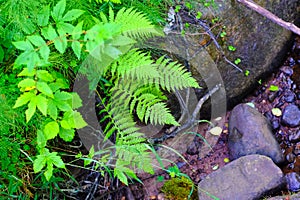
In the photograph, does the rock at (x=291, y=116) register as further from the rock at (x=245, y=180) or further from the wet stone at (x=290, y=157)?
the rock at (x=245, y=180)

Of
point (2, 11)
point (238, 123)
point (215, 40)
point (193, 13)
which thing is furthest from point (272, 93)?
point (2, 11)

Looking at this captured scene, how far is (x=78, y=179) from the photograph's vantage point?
329 cm

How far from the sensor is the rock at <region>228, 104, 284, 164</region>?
3.41 metres

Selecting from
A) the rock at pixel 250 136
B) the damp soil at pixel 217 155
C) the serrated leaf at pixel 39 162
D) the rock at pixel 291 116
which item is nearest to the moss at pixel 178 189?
the damp soil at pixel 217 155

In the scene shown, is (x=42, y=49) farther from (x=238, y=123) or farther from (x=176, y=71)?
(x=238, y=123)

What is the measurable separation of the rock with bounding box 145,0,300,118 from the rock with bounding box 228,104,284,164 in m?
0.26

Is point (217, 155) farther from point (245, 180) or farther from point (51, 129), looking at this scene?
point (51, 129)

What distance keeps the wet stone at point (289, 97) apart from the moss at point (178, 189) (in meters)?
1.36

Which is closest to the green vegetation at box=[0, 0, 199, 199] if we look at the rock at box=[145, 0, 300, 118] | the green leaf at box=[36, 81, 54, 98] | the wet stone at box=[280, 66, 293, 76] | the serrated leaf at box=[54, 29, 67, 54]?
the green leaf at box=[36, 81, 54, 98]

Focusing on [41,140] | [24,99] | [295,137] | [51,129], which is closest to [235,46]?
[295,137]

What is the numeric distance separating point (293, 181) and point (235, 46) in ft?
4.53

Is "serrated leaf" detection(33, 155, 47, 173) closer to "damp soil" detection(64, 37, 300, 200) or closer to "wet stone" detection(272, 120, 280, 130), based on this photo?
"damp soil" detection(64, 37, 300, 200)

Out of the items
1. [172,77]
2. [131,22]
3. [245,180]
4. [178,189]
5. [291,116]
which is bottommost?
[178,189]

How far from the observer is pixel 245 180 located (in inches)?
124
